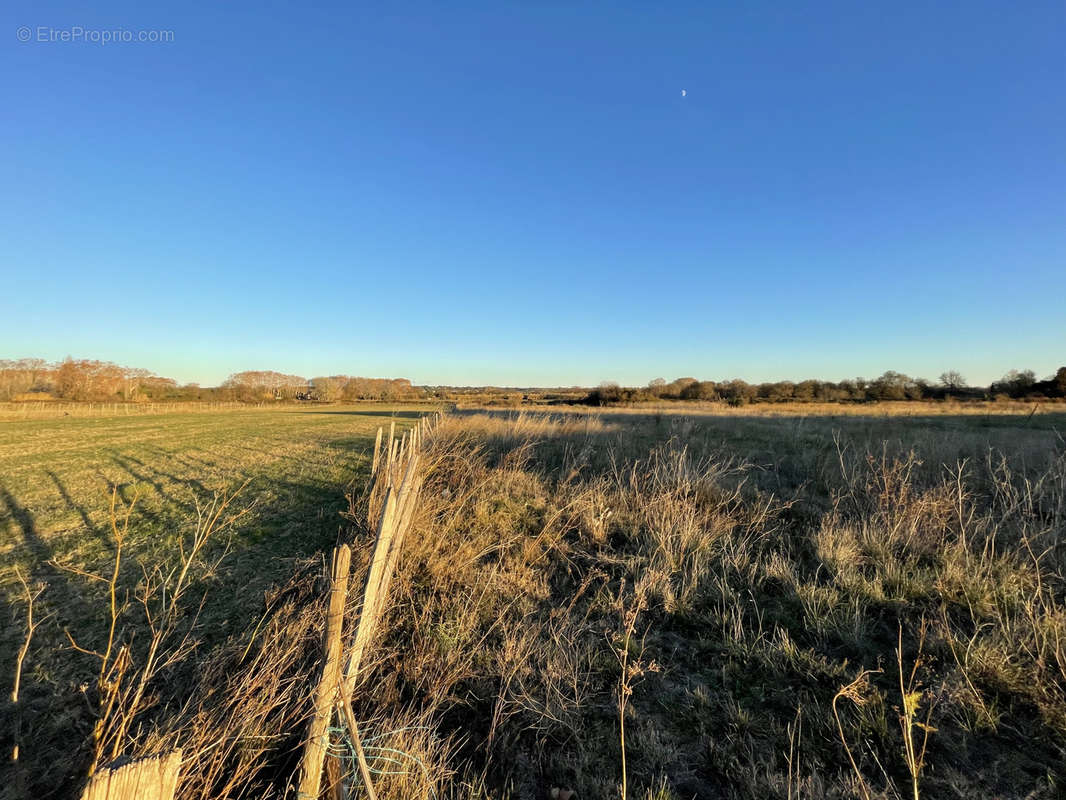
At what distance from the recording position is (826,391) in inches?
2303

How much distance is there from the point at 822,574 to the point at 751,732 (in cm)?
272

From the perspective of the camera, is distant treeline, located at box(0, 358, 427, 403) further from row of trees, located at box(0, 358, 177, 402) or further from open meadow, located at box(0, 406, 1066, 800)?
open meadow, located at box(0, 406, 1066, 800)

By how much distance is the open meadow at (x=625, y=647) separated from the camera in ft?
8.38

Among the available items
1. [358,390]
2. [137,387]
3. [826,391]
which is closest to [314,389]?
[358,390]

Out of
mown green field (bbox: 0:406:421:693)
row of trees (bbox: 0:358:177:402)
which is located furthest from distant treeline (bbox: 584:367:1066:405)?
row of trees (bbox: 0:358:177:402)

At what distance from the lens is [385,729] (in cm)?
280

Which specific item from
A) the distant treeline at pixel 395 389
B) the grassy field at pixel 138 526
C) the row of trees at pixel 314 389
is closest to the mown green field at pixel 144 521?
the grassy field at pixel 138 526

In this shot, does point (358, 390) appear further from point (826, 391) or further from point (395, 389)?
point (826, 391)

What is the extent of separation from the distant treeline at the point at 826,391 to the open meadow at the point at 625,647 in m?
42.5

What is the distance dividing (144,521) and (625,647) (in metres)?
9.18

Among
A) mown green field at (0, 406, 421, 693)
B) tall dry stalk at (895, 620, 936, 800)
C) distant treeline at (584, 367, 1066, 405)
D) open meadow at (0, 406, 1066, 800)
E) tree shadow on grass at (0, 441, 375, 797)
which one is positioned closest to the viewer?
tall dry stalk at (895, 620, 936, 800)

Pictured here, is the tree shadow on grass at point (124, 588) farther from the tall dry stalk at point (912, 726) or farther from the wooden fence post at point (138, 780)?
the tall dry stalk at point (912, 726)

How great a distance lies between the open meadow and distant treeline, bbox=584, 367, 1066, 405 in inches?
1673

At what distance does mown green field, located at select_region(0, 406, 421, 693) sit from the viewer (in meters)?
4.50
